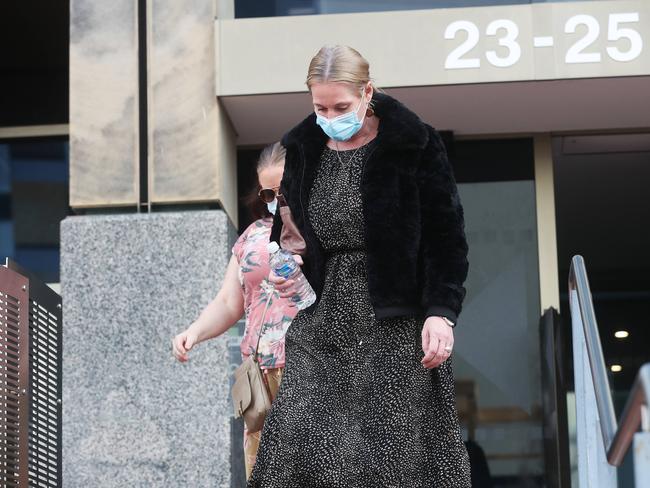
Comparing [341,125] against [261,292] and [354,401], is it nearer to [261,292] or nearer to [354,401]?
[354,401]

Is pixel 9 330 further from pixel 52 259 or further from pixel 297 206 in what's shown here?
pixel 52 259

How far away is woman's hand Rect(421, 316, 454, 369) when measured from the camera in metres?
3.73

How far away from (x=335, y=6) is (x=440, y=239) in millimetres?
4511

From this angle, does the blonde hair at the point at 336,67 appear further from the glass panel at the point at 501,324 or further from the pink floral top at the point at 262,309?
the glass panel at the point at 501,324

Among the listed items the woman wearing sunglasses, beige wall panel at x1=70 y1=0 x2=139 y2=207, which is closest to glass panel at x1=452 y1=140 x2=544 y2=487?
beige wall panel at x1=70 y1=0 x2=139 y2=207

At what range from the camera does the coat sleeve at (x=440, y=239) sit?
3799 millimetres

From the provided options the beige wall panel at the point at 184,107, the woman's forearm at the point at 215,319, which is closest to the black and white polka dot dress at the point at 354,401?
the woman's forearm at the point at 215,319

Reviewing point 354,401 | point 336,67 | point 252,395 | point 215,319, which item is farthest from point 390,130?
point 252,395

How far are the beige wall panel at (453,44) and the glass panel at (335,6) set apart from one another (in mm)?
133

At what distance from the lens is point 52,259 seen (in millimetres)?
9578

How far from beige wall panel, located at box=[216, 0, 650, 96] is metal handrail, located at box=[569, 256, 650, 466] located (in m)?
2.53

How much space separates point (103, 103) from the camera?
26.1ft

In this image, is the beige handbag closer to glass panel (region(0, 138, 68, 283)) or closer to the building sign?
the building sign

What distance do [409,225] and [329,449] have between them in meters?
0.72
